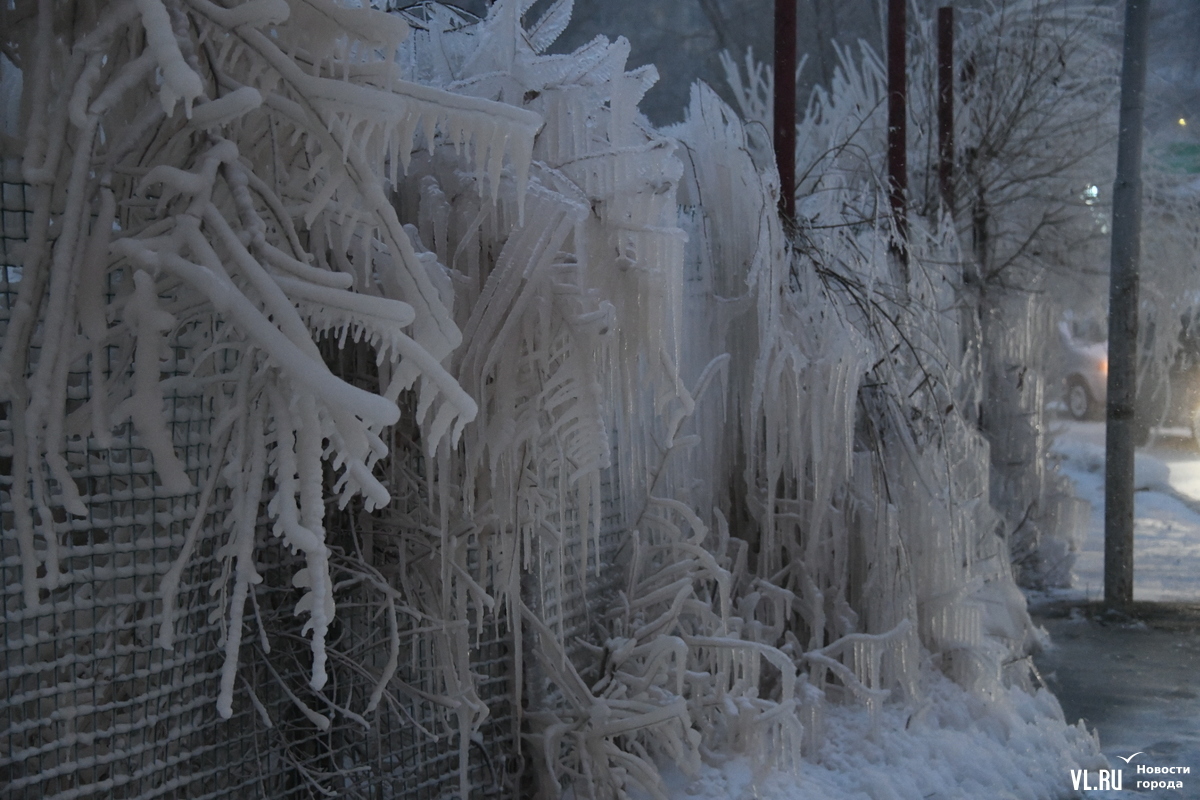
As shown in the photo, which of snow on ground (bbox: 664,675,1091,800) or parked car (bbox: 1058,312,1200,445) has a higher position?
parked car (bbox: 1058,312,1200,445)

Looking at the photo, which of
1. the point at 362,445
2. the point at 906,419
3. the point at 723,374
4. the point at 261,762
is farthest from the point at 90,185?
the point at 906,419

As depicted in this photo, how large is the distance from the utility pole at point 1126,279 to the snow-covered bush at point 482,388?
150 centimetres

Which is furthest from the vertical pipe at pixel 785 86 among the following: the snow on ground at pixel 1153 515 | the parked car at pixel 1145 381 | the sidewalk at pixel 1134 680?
the parked car at pixel 1145 381

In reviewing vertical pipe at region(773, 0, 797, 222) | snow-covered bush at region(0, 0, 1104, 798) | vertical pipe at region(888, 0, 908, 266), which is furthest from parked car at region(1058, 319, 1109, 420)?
vertical pipe at region(773, 0, 797, 222)

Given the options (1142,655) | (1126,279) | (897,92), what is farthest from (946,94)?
(1142,655)

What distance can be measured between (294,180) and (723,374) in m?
2.20

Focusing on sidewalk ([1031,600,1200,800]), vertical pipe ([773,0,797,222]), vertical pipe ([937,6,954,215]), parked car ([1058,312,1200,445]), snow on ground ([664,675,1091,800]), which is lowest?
sidewalk ([1031,600,1200,800])

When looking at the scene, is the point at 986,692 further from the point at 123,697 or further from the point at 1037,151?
the point at 1037,151

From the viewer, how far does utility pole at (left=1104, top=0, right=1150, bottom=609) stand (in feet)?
20.3

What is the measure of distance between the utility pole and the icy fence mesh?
183 inches

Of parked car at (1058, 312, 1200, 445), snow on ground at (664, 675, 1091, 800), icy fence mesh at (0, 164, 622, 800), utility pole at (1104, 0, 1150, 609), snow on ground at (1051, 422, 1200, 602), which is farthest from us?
parked car at (1058, 312, 1200, 445)

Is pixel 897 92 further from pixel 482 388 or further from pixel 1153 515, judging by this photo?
pixel 1153 515

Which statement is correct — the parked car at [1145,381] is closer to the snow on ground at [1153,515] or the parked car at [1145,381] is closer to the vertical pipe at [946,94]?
the snow on ground at [1153,515]

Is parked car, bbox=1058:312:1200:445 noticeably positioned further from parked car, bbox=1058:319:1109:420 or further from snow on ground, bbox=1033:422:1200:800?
snow on ground, bbox=1033:422:1200:800
